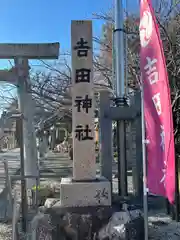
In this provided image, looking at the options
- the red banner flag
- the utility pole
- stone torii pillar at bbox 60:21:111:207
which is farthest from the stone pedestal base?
the red banner flag

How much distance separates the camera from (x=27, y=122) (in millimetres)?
9172

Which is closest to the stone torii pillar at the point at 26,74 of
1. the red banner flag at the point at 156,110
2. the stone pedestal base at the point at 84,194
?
the stone pedestal base at the point at 84,194

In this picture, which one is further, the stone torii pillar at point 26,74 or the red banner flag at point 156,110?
the stone torii pillar at point 26,74

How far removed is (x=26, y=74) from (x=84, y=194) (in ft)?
14.8

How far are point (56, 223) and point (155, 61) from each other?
9.93 feet

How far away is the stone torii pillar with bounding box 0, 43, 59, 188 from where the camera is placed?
25.5ft

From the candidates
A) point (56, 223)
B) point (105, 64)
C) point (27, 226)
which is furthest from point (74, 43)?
point (105, 64)

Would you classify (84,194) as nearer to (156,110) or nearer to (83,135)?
(83,135)

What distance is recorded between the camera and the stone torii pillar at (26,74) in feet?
25.5

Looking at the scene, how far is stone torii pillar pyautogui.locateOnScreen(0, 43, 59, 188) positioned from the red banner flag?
4.17 metres

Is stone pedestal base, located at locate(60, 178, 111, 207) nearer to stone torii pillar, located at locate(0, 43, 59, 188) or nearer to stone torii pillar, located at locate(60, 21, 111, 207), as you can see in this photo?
stone torii pillar, located at locate(60, 21, 111, 207)

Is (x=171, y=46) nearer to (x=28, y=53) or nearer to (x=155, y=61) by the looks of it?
(x=28, y=53)

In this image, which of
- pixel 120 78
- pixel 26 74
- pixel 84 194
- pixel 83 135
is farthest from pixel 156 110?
pixel 26 74

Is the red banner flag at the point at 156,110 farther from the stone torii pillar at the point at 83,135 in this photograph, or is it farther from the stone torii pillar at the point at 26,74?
the stone torii pillar at the point at 26,74
